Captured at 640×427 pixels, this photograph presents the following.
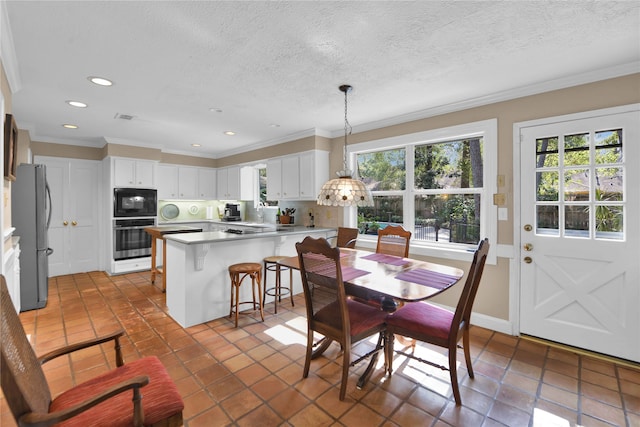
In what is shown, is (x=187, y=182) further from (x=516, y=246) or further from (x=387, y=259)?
(x=516, y=246)

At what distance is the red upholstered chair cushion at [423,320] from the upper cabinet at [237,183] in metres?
4.66

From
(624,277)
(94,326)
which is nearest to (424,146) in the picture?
(624,277)

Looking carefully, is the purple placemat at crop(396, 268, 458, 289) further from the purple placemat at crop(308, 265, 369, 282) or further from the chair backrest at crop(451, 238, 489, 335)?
the purple placemat at crop(308, 265, 369, 282)

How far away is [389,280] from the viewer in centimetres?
212

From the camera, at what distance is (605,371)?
2.27 metres

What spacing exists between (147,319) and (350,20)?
3478mm

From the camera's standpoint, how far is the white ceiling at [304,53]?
1711 mm

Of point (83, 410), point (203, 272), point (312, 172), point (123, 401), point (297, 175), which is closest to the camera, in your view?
point (83, 410)

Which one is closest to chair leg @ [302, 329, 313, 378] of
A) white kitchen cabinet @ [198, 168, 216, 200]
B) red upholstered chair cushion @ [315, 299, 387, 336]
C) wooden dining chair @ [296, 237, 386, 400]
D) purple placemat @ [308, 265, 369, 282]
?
wooden dining chair @ [296, 237, 386, 400]

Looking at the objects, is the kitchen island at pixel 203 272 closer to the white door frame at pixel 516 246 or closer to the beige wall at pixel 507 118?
the beige wall at pixel 507 118

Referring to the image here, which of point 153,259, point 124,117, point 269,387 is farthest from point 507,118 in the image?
point 153,259

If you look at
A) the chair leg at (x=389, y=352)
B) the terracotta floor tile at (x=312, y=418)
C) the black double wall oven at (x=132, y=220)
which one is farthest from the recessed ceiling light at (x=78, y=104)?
the chair leg at (x=389, y=352)

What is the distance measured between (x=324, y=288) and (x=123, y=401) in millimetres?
1209

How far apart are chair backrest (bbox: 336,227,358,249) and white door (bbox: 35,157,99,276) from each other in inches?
182
